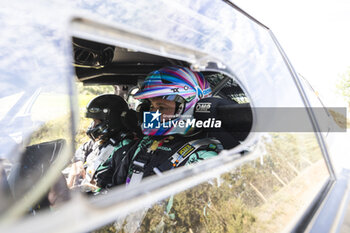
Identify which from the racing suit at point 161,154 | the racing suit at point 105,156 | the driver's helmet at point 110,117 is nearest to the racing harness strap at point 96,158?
the racing suit at point 105,156

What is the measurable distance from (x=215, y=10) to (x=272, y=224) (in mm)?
1027

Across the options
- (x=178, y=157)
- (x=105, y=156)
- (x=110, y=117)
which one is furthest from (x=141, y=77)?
(x=178, y=157)

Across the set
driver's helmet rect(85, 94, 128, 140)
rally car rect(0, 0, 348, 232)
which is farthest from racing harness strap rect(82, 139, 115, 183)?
rally car rect(0, 0, 348, 232)

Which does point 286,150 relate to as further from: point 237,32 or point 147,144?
point 147,144

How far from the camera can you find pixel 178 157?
4.97 ft

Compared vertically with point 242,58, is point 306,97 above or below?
below

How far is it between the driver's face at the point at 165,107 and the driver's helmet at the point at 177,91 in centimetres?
3

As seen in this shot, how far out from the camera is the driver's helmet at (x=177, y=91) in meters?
1.71

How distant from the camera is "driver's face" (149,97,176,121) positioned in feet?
5.80

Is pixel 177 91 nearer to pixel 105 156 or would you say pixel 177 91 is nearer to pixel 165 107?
pixel 165 107

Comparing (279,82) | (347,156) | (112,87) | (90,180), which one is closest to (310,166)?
(279,82)

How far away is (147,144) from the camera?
1.84 metres

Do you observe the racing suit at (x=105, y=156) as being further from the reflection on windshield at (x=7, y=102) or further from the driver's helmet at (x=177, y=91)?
the reflection on windshield at (x=7, y=102)

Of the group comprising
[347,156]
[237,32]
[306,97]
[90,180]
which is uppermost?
[237,32]
